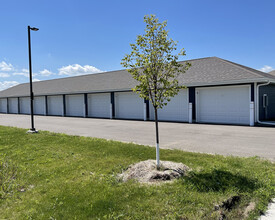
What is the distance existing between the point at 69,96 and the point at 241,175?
2643 cm

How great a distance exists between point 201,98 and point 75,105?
1601cm

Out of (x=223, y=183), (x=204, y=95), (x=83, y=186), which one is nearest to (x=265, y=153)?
(x=223, y=183)

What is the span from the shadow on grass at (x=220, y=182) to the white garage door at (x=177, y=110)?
1394cm

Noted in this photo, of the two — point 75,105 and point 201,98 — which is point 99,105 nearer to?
point 75,105

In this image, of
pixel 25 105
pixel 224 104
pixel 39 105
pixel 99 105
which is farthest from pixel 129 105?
pixel 25 105

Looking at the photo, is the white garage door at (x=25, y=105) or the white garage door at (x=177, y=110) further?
the white garage door at (x=25, y=105)

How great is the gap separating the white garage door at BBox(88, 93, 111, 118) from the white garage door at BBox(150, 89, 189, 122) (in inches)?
260

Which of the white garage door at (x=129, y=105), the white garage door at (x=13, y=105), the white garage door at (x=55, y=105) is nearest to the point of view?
the white garage door at (x=129, y=105)

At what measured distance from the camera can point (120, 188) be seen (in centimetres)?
475

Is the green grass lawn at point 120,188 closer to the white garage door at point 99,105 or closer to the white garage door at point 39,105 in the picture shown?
the white garage door at point 99,105

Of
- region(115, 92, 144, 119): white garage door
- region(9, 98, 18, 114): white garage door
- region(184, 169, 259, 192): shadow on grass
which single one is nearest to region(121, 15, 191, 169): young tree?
region(184, 169, 259, 192): shadow on grass

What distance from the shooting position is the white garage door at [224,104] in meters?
16.4

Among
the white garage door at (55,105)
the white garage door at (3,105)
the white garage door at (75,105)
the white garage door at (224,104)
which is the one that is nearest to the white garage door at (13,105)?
the white garage door at (3,105)

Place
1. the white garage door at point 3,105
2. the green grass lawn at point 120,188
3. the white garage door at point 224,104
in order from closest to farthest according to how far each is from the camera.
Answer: the green grass lawn at point 120,188, the white garage door at point 224,104, the white garage door at point 3,105
